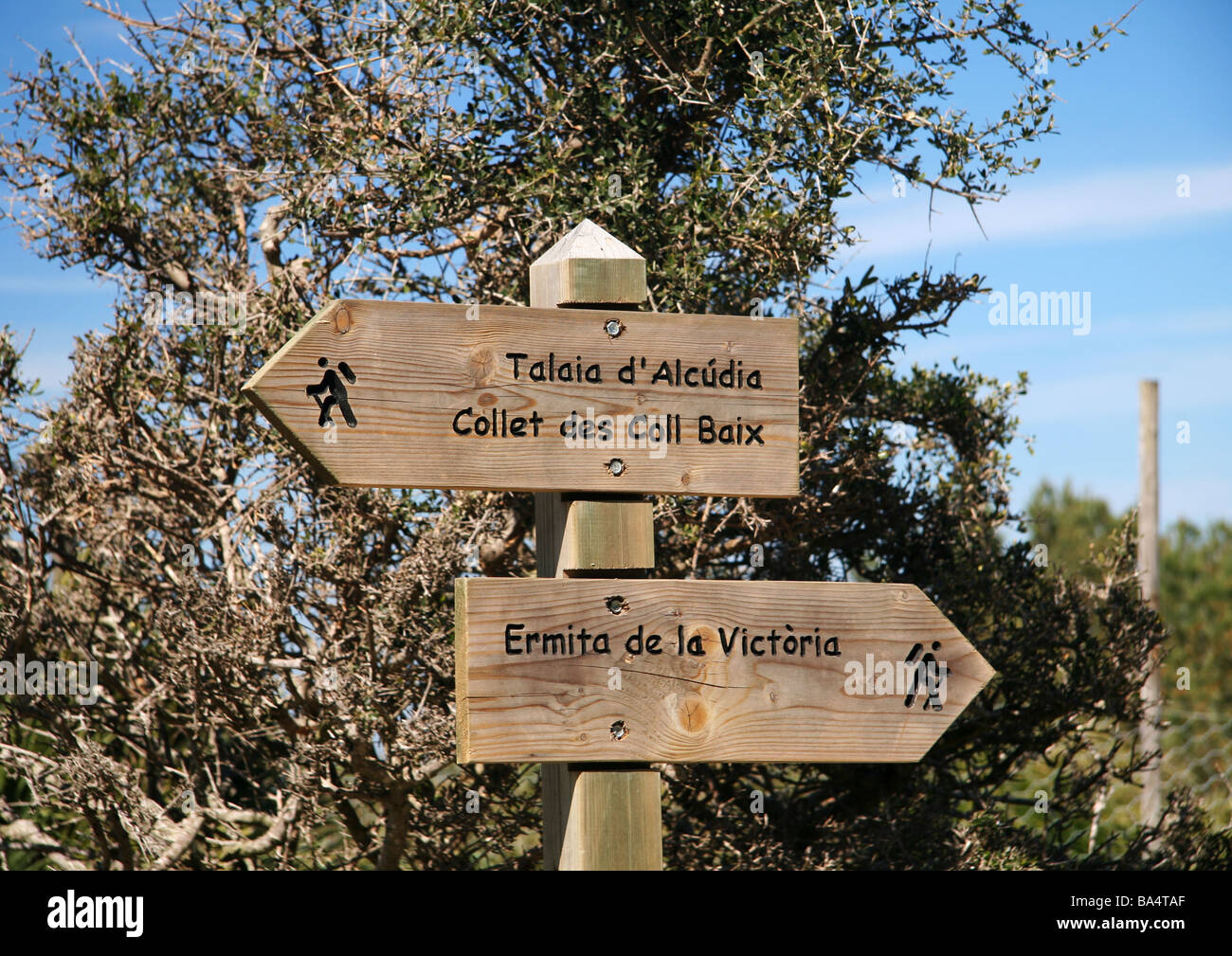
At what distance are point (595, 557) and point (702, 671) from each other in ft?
1.14

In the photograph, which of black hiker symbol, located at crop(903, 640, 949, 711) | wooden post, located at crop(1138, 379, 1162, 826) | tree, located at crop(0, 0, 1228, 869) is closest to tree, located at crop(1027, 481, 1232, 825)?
wooden post, located at crop(1138, 379, 1162, 826)

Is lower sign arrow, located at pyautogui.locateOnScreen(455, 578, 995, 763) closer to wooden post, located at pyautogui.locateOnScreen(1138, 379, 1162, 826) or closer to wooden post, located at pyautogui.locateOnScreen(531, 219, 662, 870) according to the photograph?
wooden post, located at pyautogui.locateOnScreen(531, 219, 662, 870)

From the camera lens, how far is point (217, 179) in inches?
205

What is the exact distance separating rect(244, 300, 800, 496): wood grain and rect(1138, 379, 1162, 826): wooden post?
11.4 ft

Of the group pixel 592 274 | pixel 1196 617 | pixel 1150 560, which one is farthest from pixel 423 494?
pixel 1196 617

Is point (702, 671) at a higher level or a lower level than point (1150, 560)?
lower

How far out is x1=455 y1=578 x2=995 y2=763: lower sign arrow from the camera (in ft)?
8.08

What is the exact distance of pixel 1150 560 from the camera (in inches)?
243

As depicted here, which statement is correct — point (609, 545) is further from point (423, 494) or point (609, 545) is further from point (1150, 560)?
point (1150, 560)

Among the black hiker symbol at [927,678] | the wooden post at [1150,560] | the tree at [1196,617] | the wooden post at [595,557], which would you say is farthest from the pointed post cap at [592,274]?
the tree at [1196,617]

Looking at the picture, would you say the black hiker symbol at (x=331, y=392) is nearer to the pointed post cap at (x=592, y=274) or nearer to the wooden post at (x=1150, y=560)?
the pointed post cap at (x=592, y=274)

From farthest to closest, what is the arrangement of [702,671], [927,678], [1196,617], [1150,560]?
[1196,617]
[1150,560]
[927,678]
[702,671]

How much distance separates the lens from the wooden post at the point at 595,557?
2580 mm
